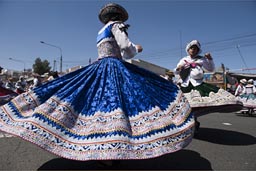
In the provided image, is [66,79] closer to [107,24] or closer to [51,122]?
[51,122]

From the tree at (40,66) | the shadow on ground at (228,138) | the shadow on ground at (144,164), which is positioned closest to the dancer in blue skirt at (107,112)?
the shadow on ground at (144,164)

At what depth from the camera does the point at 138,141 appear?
2020 millimetres

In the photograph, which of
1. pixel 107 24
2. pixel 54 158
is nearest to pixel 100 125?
pixel 54 158

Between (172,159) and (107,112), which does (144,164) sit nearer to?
(172,159)

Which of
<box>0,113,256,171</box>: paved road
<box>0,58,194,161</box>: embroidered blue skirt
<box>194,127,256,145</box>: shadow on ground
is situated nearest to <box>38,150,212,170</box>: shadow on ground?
<box>0,113,256,171</box>: paved road

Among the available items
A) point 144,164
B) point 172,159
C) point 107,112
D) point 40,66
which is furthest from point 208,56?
point 40,66

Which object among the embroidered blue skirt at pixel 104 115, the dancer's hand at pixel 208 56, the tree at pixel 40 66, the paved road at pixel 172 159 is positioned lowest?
the paved road at pixel 172 159

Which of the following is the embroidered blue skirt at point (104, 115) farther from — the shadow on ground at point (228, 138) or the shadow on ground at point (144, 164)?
the shadow on ground at point (228, 138)

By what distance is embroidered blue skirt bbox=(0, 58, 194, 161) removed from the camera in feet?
6.50

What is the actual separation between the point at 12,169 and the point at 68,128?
807 millimetres

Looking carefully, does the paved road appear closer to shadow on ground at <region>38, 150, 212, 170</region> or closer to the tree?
shadow on ground at <region>38, 150, 212, 170</region>

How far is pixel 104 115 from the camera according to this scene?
216 cm

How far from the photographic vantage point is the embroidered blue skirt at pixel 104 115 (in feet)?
6.50

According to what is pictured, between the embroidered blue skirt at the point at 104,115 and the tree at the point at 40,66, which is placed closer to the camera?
the embroidered blue skirt at the point at 104,115
